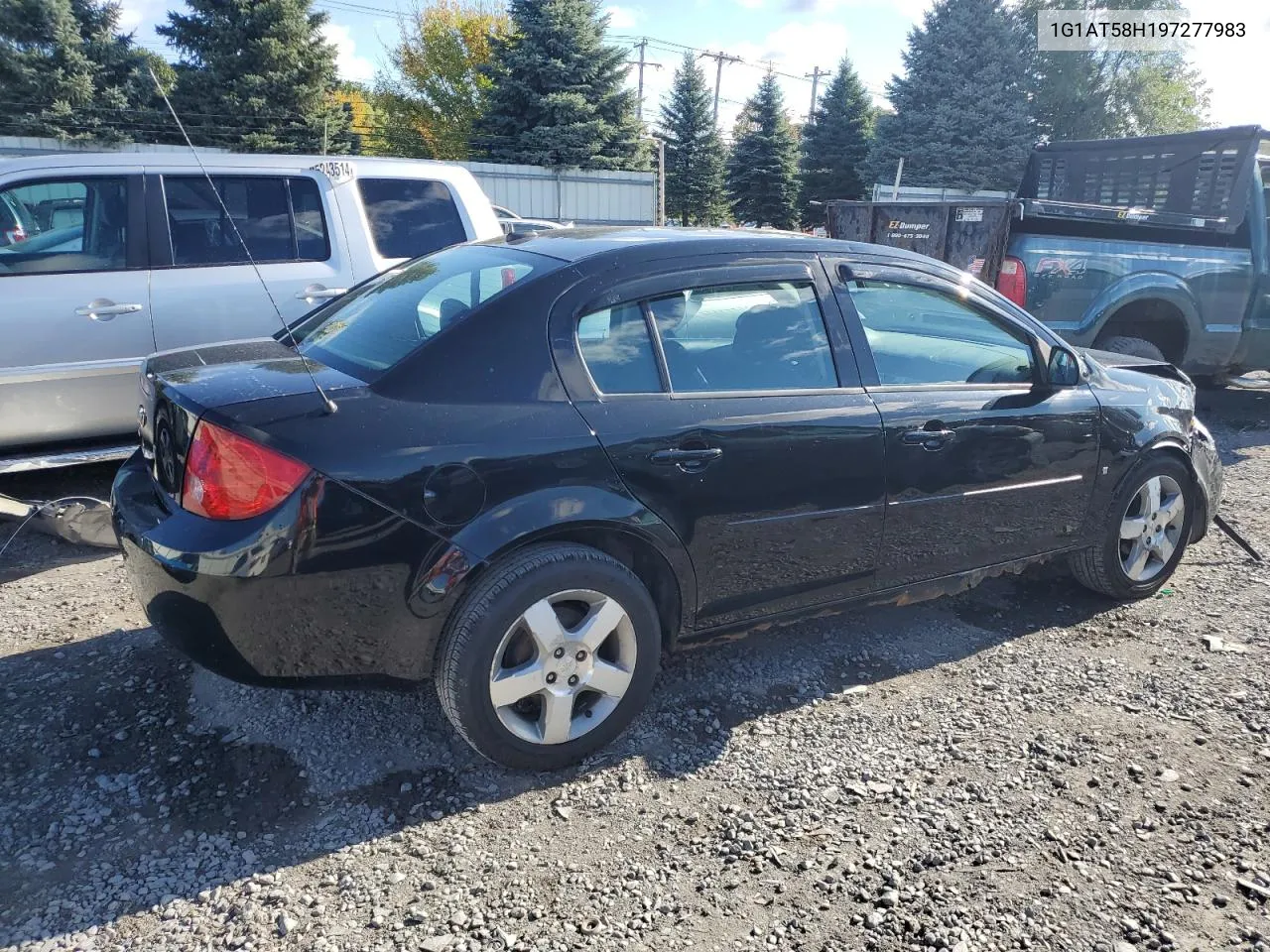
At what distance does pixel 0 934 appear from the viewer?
7.50 ft

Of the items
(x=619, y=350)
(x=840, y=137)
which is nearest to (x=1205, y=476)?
(x=619, y=350)

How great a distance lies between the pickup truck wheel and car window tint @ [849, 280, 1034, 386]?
3.99 m

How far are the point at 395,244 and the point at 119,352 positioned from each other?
176 cm

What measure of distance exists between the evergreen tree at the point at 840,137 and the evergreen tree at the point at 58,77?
896 inches

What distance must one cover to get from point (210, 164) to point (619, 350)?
3373 mm

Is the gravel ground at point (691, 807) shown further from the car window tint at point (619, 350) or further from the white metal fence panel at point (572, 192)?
the white metal fence panel at point (572, 192)

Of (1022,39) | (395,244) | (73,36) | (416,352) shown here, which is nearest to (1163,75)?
(1022,39)

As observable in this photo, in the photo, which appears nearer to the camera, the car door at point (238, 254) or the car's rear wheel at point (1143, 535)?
the car's rear wheel at point (1143, 535)

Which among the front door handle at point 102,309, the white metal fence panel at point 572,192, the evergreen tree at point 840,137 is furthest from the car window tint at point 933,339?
the evergreen tree at point 840,137

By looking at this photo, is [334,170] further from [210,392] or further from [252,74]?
[252,74]

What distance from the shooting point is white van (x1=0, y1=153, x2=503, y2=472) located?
192 inches

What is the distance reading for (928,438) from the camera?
3.52 meters

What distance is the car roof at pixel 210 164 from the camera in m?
4.95

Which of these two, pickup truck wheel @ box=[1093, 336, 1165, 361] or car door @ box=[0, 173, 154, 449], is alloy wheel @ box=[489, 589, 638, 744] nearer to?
car door @ box=[0, 173, 154, 449]
